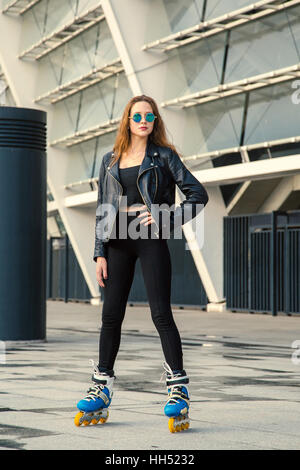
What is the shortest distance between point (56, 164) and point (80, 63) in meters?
4.68

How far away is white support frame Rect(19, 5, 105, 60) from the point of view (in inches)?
1165

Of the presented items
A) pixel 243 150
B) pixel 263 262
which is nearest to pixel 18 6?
pixel 243 150

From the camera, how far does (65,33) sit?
32500 millimetres

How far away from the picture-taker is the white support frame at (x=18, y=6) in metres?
35.1

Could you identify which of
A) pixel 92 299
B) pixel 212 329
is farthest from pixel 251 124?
pixel 92 299

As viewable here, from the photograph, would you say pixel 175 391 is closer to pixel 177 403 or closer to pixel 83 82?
pixel 177 403

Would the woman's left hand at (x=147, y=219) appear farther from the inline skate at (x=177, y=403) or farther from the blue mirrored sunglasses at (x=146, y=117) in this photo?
the inline skate at (x=177, y=403)

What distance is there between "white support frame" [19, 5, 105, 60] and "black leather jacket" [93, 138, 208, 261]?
921 inches

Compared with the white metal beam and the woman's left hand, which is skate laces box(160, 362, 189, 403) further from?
the white metal beam

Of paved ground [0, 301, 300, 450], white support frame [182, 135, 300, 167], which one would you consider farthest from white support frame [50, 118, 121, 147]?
paved ground [0, 301, 300, 450]

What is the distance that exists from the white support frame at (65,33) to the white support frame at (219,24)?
384 centimetres

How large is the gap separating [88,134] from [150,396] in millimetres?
26221

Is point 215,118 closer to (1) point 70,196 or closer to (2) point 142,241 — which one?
(1) point 70,196

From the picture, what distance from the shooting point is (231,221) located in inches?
998
